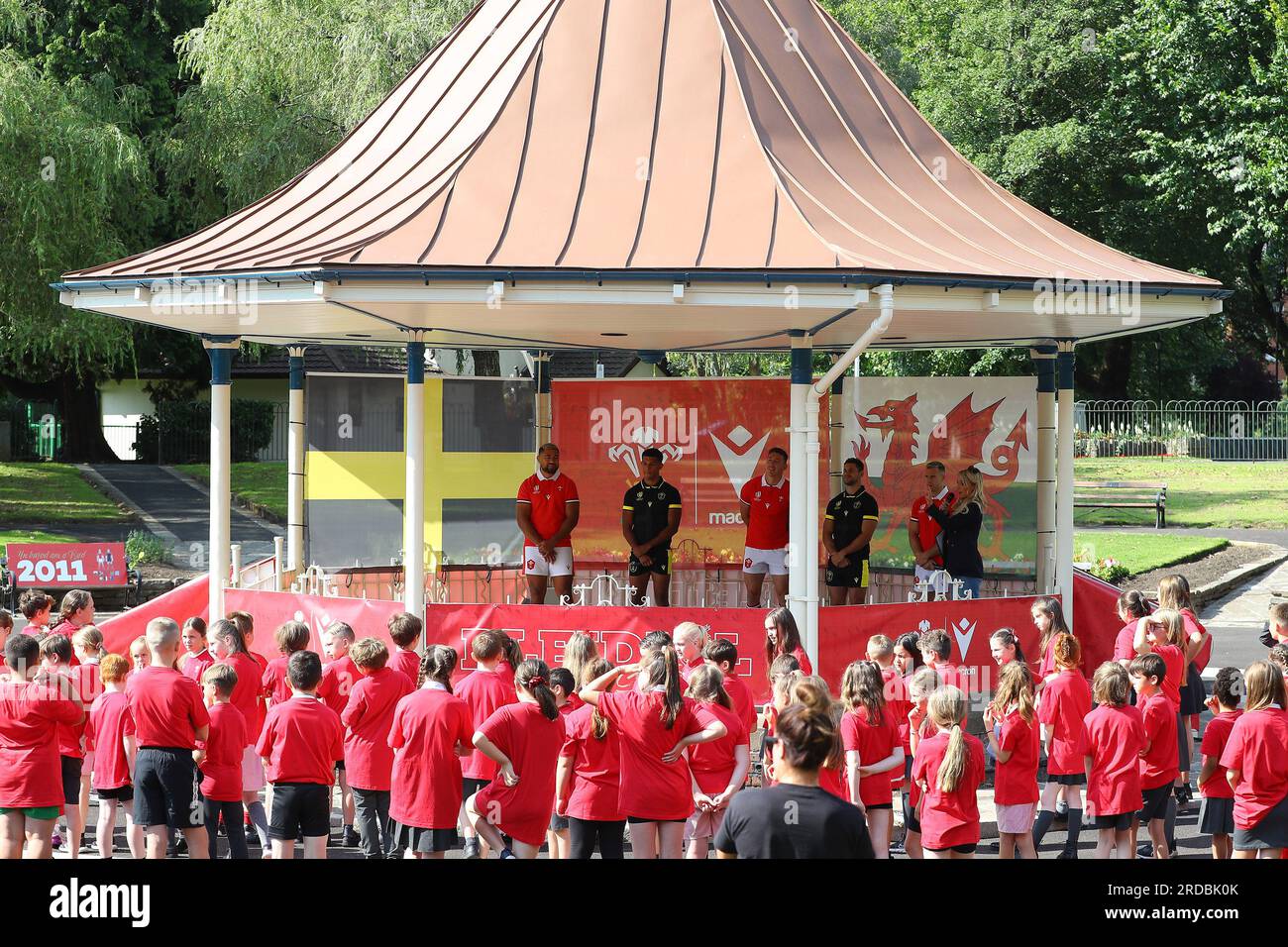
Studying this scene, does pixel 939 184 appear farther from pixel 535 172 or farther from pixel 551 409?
pixel 551 409

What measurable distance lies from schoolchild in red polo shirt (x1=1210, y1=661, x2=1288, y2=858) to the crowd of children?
12mm

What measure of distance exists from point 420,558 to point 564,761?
4.74 m

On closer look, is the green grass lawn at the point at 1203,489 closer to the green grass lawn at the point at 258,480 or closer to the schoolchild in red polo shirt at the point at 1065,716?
the green grass lawn at the point at 258,480

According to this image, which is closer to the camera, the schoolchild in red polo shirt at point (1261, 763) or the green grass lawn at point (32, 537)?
the schoolchild in red polo shirt at point (1261, 763)

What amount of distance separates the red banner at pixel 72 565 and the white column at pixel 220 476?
4707 mm

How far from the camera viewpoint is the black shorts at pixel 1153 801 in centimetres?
919

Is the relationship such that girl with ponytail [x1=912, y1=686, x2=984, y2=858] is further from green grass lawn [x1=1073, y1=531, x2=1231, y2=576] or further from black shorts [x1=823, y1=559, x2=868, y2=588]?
green grass lawn [x1=1073, y1=531, x2=1231, y2=576]

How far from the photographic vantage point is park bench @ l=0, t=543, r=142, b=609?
1797 centimetres

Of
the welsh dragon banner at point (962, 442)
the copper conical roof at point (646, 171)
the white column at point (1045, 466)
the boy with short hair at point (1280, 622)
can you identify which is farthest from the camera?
the welsh dragon banner at point (962, 442)

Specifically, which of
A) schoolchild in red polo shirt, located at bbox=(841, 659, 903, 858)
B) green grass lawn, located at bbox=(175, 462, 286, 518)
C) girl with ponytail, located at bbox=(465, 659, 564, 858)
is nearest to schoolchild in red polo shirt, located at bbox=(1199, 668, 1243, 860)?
schoolchild in red polo shirt, located at bbox=(841, 659, 903, 858)

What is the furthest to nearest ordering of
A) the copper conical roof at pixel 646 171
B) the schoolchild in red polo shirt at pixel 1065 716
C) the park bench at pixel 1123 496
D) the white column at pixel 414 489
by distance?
1. the park bench at pixel 1123 496
2. the white column at pixel 414 489
3. the copper conical roof at pixel 646 171
4. the schoolchild in red polo shirt at pixel 1065 716

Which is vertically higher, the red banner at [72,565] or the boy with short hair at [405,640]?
the red banner at [72,565]
